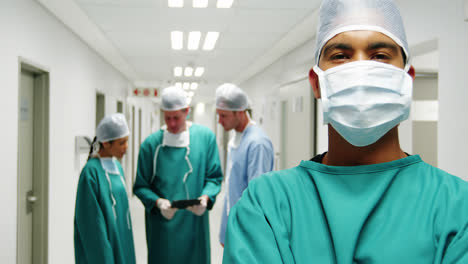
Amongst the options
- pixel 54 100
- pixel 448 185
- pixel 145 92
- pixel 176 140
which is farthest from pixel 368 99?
pixel 145 92

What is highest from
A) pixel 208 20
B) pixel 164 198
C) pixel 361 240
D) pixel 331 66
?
pixel 208 20

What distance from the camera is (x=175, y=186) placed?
2539 millimetres

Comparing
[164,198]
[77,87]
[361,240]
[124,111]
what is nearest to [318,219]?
[361,240]

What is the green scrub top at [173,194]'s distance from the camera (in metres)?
2.50

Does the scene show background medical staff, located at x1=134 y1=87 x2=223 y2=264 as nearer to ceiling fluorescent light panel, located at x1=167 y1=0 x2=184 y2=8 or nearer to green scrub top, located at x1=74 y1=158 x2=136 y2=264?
green scrub top, located at x1=74 y1=158 x2=136 y2=264

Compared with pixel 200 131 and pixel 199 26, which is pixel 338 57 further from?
pixel 199 26

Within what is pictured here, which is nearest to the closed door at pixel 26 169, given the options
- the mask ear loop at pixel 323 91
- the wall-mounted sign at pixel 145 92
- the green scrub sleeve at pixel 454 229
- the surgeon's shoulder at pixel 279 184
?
the surgeon's shoulder at pixel 279 184

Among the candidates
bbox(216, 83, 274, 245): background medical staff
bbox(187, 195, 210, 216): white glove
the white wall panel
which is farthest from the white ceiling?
bbox(187, 195, 210, 216): white glove

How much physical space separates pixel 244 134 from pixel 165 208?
0.72 metres

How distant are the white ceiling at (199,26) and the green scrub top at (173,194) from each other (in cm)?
128

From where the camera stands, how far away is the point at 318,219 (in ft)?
2.56

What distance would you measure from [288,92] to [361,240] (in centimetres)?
451

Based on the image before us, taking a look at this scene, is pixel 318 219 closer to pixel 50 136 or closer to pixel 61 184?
pixel 50 136

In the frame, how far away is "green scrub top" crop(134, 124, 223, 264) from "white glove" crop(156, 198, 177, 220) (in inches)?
2.5
